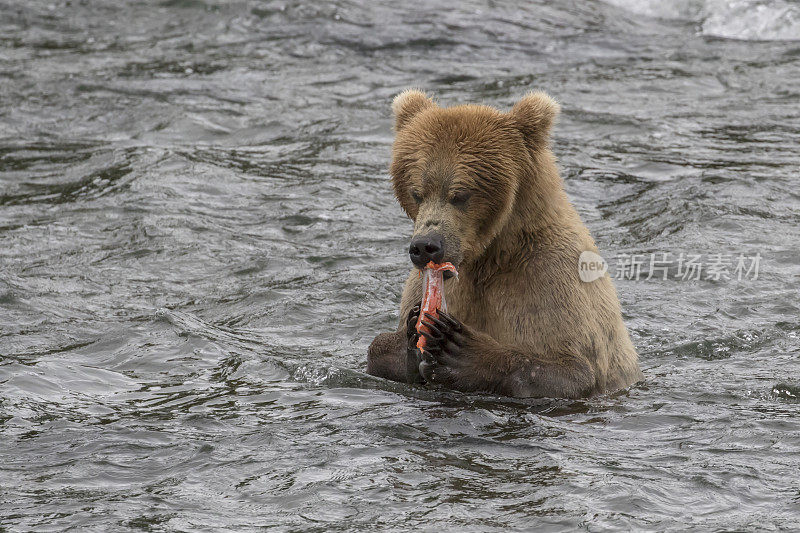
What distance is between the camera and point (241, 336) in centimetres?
742

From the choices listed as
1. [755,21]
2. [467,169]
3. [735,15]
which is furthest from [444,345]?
[735,15]

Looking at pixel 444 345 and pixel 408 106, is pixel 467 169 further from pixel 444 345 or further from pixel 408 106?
pixel 444 345

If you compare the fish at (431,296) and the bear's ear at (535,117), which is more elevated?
the bear's ear at (535,117)

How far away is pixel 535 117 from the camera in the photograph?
5.78 meters

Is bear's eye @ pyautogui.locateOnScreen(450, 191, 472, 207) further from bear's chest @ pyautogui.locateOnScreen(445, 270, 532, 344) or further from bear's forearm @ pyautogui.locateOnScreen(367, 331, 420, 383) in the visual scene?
bear's forearm @ pyautogui.locateOnScreen(367, 331, 420, 383)

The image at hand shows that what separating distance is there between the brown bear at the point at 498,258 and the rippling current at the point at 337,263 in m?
0.20

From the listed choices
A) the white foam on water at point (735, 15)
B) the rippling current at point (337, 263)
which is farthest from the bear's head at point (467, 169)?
the white foam on water at point (735, 15)

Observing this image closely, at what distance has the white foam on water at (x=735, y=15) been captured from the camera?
15.8m

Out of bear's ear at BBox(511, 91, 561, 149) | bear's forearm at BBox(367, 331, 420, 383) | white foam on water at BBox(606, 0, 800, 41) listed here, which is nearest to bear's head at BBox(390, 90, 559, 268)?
bear's ear at BBox(511, 91, 561, 149)

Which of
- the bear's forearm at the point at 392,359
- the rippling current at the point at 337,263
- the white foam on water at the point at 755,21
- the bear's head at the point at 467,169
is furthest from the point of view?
the white foam on water at the point at 755,21

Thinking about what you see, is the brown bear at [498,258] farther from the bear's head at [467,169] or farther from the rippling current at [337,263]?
the rippling current at [337,263]

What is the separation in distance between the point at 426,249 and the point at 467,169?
18.7 inches

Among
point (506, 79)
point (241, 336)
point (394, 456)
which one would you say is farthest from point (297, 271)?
point (506, 79)

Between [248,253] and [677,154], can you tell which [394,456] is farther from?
[677,154]
